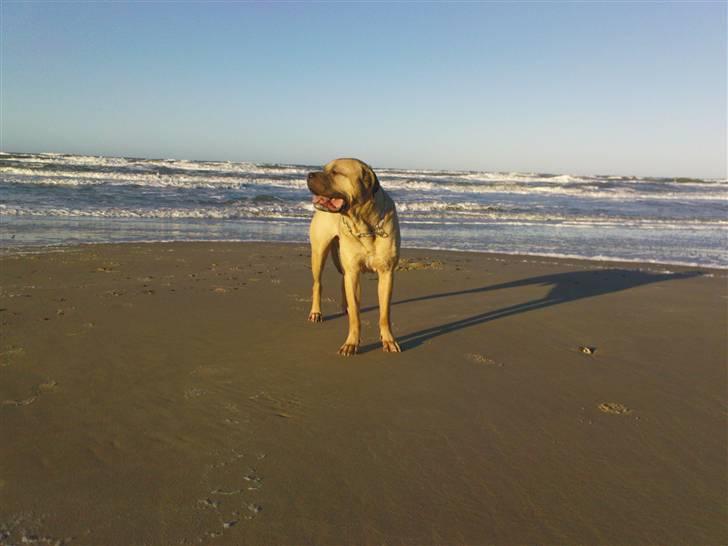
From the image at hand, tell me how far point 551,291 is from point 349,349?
4.03 metres

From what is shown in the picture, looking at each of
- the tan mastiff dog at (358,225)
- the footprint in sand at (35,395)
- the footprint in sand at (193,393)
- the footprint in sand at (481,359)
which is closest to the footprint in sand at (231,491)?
the footprint in sand at (193,393)

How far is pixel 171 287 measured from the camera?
6.53 metres

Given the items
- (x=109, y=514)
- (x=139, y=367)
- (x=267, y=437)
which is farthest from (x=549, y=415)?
(x=139, y=367)

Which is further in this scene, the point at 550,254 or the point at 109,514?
the point at 550,254

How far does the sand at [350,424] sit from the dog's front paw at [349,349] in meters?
0.10

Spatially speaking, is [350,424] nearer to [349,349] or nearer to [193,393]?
[193,393]

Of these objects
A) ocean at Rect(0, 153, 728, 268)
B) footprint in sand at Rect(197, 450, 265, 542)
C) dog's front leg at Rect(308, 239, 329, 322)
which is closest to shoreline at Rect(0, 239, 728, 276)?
ocean at Rect(0, 153, 728, 268)

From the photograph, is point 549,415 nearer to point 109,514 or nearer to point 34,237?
point 109,514

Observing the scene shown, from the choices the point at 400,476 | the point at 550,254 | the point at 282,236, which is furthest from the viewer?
the point at 282,236

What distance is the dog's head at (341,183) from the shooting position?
3828mm

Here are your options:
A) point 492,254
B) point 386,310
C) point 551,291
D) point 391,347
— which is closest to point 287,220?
point 492,254

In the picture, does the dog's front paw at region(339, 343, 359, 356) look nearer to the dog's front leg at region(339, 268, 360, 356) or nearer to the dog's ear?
the dog's front leg at region(339, 268, 360, 356)

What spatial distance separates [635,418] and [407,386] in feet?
4.44

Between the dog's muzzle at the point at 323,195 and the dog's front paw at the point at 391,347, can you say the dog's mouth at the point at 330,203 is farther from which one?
the dog's front paw at the point at 391,347
